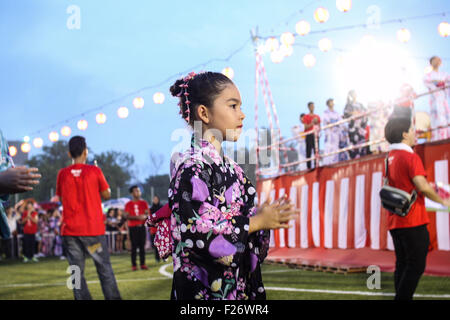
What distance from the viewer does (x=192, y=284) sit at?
7.46 ft

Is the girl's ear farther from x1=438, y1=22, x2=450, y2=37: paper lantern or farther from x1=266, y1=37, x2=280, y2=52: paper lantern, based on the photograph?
x1=266, y1=37, x2=280, y2=52: paper lantern

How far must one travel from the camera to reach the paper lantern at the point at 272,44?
16484mm

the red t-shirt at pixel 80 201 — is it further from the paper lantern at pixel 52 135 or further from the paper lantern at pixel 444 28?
the paper lantern at pixel 52 135

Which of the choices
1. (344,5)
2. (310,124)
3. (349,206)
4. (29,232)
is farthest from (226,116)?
(29,232)

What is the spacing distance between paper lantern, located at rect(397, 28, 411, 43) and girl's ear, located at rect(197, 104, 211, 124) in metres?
14.1

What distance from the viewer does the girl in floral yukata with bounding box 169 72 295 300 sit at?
86.0 inches

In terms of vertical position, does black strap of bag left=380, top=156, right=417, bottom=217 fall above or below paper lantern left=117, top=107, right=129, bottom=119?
below

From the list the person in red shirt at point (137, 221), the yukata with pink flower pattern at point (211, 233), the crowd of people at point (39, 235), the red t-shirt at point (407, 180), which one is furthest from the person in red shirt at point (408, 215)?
the crowd of people at point (39, 235)

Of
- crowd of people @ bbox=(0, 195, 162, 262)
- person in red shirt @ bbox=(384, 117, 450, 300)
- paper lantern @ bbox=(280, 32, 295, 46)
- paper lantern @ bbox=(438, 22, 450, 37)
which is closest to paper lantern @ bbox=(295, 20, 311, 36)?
paper lantern @ bbox=(280, 32, 295, 46)

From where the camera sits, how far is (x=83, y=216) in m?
5.79

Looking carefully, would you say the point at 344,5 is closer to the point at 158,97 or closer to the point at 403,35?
the point at 403,35
